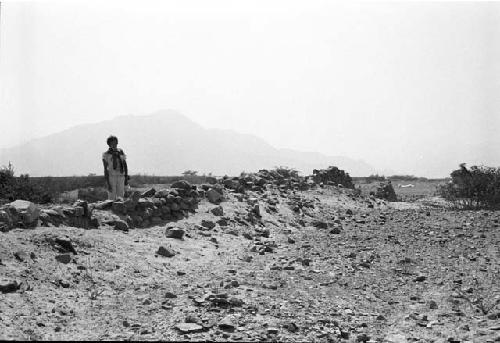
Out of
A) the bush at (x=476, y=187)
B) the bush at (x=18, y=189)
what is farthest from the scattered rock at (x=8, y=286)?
the bush at (x=476, y=187)

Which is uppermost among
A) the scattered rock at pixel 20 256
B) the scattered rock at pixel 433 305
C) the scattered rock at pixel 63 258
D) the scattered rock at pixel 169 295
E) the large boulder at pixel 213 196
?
the large boulder at pixel 213 196

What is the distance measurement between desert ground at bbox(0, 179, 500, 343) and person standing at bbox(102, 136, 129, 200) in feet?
5.15

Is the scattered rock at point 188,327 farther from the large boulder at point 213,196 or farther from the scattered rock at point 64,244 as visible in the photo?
the large boulder at point 213,196

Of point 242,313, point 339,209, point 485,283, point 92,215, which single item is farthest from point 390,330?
point 339,209

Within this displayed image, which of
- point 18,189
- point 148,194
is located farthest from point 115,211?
point 18,189

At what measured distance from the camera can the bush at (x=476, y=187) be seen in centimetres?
1481

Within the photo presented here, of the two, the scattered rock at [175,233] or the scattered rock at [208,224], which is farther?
the scattered rock at [208,224]

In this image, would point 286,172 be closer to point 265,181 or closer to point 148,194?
point 265,181

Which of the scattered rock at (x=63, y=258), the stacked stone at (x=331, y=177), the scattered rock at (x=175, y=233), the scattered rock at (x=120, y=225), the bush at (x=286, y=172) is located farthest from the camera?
the stacked stone at (x=331, y=177)

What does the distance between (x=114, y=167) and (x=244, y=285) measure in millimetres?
4648

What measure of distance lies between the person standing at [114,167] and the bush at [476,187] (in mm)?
11169

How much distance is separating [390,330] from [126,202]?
18.3 feet

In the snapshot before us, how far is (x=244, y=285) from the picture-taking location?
6.39 m

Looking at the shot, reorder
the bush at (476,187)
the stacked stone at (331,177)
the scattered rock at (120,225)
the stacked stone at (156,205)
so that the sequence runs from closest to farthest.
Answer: the scattered rock at (120,225) → the stacked stone at (156,205) → the bush at (476,187) → the stacked stone at (331,177)
